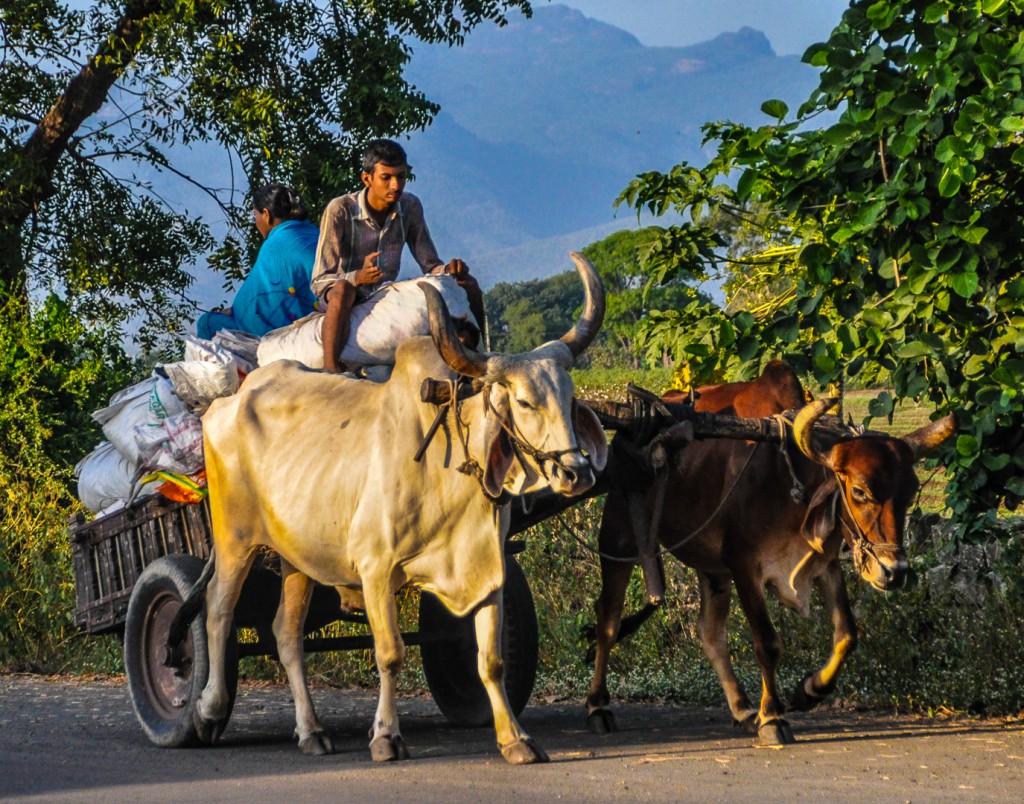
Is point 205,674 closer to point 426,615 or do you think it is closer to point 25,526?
point 426,615

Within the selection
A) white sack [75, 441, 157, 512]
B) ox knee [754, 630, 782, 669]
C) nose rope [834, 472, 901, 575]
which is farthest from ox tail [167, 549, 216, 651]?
nose rope [834, 472, 901, 575]

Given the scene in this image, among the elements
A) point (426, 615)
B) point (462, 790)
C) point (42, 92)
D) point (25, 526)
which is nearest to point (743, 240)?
point (42, 92)

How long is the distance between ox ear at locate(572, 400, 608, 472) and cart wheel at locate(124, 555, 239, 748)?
2.04m

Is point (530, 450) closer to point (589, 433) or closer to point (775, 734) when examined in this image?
point (589, 433)

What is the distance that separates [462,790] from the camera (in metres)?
5.30

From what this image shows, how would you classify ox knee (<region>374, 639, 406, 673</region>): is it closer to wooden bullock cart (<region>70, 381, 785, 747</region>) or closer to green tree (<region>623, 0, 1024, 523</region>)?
wooden bullock cart (<region>70, 381, 785, 747</region>)

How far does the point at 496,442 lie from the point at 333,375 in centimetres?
119

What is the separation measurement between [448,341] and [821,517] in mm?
1930

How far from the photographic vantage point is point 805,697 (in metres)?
6.64

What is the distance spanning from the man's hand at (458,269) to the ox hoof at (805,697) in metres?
2.39

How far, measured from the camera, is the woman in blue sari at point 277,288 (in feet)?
24.5

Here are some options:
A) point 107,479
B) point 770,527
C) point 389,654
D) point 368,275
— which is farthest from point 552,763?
point 107,479

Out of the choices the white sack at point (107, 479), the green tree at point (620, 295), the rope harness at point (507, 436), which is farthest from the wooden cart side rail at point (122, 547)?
the green tree at point (620, 295)

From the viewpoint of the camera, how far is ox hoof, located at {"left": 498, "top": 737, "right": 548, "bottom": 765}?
581 centimetres
